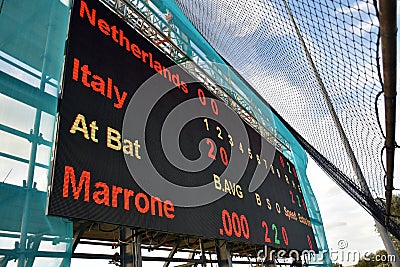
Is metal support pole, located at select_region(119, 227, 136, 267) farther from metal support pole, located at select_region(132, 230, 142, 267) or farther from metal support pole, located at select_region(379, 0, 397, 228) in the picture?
metal support pole, located at select_region(379, 0, 397, 228)

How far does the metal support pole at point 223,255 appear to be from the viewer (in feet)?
13.3

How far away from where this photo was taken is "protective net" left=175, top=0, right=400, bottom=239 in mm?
2383

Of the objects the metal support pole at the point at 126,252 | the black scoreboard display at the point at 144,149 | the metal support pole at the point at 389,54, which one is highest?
the black scoreboard display at the point at 144,149

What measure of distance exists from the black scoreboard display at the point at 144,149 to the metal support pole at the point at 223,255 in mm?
481

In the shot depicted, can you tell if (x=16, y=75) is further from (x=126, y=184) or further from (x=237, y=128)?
(x=237, y=128)

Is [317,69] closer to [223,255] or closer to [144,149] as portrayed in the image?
[144,149]

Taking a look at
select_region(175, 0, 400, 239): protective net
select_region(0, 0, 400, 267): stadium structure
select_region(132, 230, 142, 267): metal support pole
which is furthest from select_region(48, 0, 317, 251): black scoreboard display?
select_region(175, 0, 400, 239): protective net

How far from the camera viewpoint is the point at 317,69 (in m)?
3.69

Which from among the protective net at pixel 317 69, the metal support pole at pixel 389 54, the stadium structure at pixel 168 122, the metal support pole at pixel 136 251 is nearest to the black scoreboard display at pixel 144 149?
the stadium structure at pixel 168 122

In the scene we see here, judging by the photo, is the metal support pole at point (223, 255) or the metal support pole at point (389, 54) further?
the metal support pole at point (223, 255)

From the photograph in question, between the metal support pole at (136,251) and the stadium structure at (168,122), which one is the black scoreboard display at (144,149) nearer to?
the stadium structure at (168,122)

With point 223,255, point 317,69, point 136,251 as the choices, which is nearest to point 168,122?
point 136,251

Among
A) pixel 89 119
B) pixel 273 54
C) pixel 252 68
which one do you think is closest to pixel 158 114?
pixel 89 119

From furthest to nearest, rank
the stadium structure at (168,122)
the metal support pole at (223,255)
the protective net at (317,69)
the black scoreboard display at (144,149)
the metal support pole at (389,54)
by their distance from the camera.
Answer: the metal support pole at (223,255) < the protective net at (317,69) < the black scoreboard display at (144,149) < the stadium structure at (168,122) < the metal support pole at (389,54)
